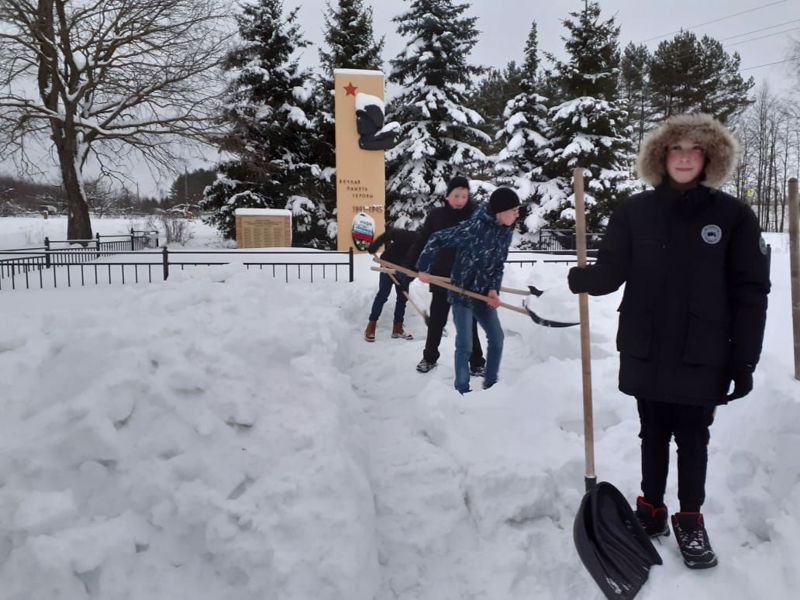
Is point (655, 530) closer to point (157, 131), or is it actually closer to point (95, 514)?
point (95, 514)

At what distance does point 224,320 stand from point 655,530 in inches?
133

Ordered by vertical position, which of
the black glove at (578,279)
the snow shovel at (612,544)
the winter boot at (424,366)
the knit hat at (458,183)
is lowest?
the snow shovel at (612,544)

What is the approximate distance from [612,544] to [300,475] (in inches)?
62.8

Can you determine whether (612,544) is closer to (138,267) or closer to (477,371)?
(477,371)

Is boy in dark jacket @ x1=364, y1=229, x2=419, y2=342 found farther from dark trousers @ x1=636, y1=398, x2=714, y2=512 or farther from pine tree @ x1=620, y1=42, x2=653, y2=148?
pine tree @ x1=620, y1=42, x2=653, y2=148

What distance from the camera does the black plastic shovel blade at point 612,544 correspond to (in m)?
2.31

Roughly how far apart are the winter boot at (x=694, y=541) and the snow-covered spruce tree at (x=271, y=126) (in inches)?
774

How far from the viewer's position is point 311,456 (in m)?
3.02

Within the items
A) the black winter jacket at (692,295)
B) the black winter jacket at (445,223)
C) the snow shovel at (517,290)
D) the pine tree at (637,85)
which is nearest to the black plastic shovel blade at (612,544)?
the black winter jacket at (692,295)

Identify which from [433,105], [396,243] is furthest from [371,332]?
[433,105]

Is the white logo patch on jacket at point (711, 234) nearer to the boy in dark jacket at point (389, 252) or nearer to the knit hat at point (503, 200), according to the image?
the knit hat at point (503, 200)

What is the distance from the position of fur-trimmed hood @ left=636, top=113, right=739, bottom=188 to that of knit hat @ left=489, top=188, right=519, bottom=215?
5.79 ft

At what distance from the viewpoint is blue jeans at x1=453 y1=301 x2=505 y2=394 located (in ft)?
15.0

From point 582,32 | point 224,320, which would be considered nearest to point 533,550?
point 224,320
